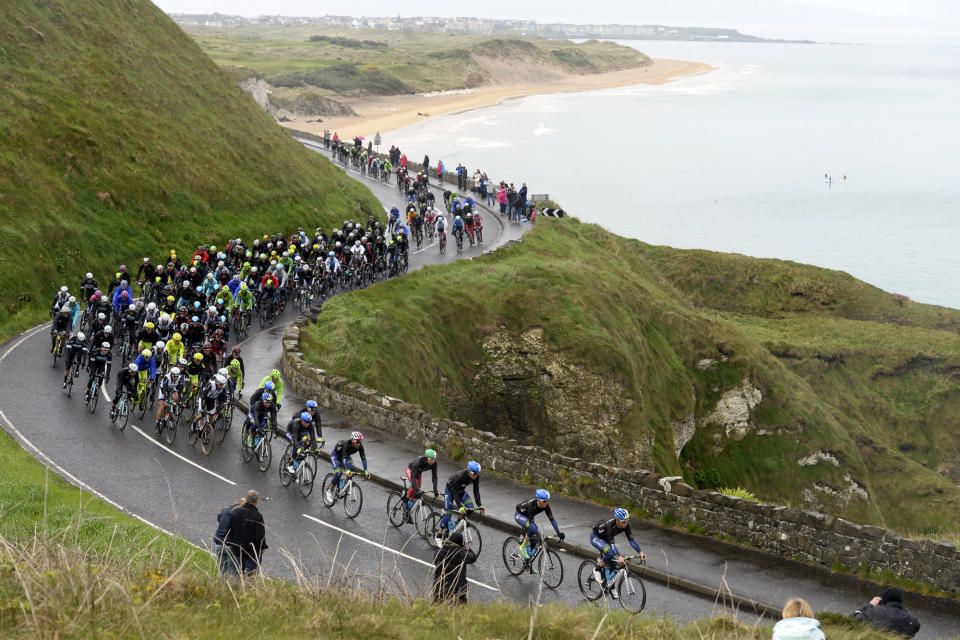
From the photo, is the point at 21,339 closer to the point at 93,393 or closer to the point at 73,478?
the point at 93,393

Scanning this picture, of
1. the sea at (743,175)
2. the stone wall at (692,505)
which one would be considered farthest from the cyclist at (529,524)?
the sea at (743,175)

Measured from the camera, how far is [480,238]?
4525 centimetres

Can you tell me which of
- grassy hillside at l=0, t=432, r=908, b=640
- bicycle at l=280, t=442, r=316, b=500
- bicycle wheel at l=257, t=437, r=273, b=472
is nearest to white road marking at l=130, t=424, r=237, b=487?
bicycle wheel at l=257, t=437, r=273, b=472

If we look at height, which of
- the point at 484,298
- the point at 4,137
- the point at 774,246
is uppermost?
the point at 4,137

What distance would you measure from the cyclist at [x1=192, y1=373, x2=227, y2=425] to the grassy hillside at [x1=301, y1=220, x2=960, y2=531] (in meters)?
6.86

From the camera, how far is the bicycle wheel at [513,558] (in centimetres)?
1525

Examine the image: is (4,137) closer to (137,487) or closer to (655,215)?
(137,487)

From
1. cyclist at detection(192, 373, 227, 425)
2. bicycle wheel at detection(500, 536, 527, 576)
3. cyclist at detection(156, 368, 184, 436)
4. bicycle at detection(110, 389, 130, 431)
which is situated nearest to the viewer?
bicycle wheel at detection(500, 536, 527, 576)

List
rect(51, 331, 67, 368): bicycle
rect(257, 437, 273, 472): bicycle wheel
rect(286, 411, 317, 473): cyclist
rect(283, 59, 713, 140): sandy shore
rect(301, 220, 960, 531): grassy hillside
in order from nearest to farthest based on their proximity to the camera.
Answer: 1. rect(286, 411, 317, 473): cyclist
2. rect(257, 437, 273, 472): bicycle wheel
3. rect(51, 331, 67, 368): bicycle
4. rect(301, 220, 960, 531): grassy hillside
5. rect(283, 59, 713, 140): sandy shore

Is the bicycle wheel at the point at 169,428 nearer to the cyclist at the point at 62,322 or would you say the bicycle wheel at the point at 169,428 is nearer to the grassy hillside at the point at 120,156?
the cyclist at the point at 62,322

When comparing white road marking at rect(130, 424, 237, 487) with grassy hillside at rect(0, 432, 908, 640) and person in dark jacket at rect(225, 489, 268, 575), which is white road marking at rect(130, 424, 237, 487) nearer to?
grassy hillside at rect(0, 432, 908, 640)

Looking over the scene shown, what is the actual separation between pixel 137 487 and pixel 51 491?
188 cm

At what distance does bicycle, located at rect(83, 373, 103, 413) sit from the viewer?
22308 millimetres

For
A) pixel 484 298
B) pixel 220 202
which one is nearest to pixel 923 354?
pixel 484 298
